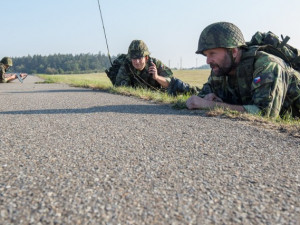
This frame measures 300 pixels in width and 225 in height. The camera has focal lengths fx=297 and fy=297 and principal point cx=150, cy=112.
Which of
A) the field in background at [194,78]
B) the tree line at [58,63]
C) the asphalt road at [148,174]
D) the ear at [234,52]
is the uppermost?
the tree line at [58,63]

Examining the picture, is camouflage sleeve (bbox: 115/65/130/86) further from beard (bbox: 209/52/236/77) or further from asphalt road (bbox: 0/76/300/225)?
asphalt road (bbox: 0/76/300/225)

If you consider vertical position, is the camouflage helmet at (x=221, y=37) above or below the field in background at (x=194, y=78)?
above

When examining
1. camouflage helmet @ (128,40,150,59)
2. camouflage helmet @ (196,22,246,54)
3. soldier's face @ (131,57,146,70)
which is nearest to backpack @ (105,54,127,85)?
soldier's face @ (131,57,146,70)

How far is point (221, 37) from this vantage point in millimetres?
3938

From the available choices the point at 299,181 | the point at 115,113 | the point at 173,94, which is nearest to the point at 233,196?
the point at 299,181

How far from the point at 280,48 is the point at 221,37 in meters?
0.94

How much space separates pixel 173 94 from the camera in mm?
6238

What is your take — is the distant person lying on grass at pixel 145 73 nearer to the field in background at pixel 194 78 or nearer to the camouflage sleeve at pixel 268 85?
the camouflage sleeve at pixel 268 85

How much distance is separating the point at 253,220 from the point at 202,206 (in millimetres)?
236

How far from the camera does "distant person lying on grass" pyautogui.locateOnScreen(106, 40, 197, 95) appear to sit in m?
6.37

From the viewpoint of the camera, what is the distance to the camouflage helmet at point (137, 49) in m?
7.08

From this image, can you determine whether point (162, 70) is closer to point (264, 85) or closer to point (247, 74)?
point (247, 74)

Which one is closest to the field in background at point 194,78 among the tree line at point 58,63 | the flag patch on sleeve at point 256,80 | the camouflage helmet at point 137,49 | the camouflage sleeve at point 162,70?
the camouflage sleeve at point 162,70

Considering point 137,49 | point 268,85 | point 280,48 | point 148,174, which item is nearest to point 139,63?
point 137,49
